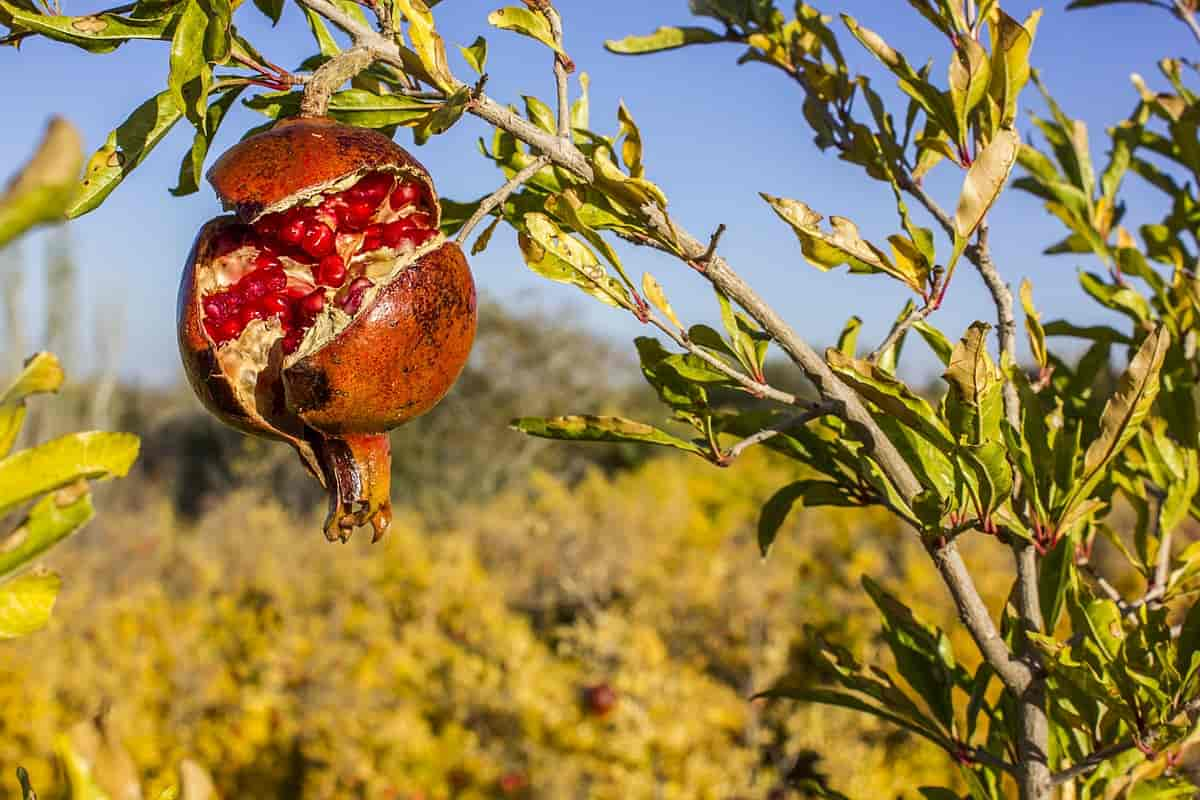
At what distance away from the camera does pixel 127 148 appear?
623 millimetres

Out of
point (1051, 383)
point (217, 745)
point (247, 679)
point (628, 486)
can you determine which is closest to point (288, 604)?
point (247, 679)

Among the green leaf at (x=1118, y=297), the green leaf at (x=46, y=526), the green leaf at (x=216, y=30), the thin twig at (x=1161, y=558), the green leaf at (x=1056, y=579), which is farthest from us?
the green leaf at (x=1118, y=297)

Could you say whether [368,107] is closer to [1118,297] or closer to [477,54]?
[477,54]

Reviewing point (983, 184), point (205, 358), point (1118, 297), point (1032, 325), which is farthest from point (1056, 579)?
point (205, 358)

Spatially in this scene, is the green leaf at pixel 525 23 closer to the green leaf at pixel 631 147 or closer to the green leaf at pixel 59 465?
the green leaf at pixel 631 147

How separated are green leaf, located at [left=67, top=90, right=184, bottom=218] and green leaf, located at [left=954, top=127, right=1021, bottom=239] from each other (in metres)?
0.51

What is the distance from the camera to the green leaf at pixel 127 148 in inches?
24.5

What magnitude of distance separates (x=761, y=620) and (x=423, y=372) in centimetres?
363

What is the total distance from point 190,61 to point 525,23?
0.73 feet

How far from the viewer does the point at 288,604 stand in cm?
450

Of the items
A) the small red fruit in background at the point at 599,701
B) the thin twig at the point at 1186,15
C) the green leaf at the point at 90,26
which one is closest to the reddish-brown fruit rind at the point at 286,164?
the green leaf at the point at 90,26

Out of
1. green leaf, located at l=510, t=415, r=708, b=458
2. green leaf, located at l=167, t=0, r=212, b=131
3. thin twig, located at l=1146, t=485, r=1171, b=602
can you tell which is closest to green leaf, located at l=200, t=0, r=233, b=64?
green leaf, located at l=167, t=0, r=212, b=131

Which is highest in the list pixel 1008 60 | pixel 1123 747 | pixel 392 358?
pixel 1008 60

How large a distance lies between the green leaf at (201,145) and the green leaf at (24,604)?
0.32 meters
